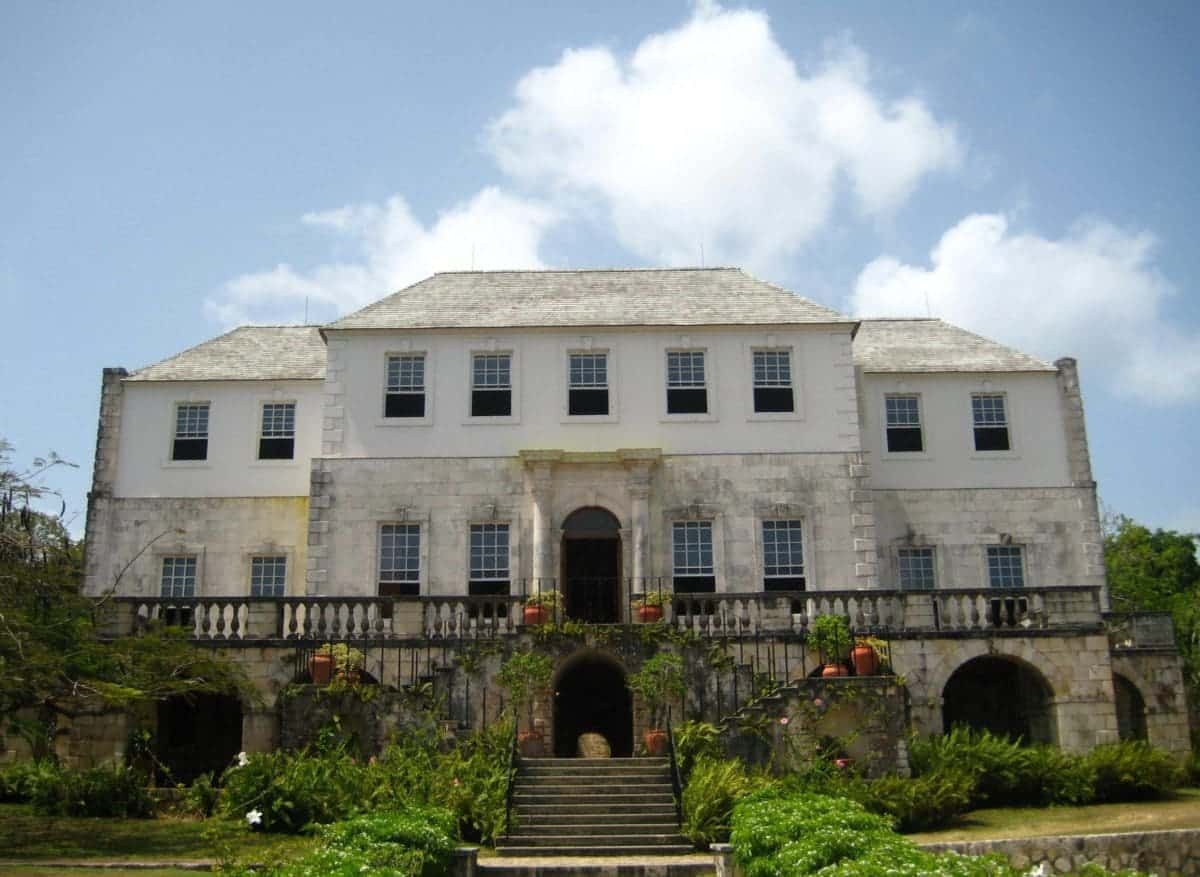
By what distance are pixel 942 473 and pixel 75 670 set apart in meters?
21.4

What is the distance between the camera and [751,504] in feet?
96.3

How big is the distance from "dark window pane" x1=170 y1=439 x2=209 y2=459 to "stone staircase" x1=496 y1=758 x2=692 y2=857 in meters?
14.6

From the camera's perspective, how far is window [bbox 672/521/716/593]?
1144 inches

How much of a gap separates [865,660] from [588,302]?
12.6 m

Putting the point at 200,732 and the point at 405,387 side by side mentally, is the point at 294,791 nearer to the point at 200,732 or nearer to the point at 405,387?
the point at 200,732

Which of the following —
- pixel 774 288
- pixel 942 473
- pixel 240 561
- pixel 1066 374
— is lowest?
pixel 240 561

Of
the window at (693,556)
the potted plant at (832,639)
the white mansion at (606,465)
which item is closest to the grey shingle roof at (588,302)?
the white mansion at (606,465)

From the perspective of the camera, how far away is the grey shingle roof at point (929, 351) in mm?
33125

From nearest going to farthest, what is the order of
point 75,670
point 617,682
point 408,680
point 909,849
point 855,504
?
point 909,849 < point 75,670 < point 408,680 < point 617,682 < point 855,504

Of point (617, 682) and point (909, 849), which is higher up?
point (617, 682)

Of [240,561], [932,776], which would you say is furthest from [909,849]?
[240,561]

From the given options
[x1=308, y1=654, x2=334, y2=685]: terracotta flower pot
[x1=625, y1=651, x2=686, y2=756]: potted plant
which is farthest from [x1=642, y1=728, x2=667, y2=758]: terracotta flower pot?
[x1=308, y1=654, x2=334, y2=685]: terracotta flower pot

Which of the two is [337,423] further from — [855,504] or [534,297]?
[855,504]

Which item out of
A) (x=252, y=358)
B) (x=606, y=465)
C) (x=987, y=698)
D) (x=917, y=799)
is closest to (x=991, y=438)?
(x=987, y=698)
